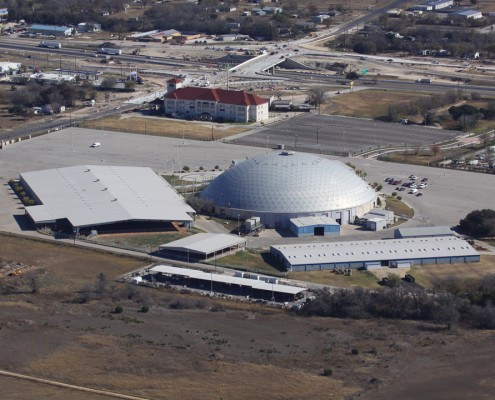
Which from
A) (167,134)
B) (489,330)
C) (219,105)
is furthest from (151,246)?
(219,105)

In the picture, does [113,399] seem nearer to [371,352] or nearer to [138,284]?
[371,352]

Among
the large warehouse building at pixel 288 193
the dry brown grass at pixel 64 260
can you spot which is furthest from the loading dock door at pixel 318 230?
the dry brown grass at pixel 64 260

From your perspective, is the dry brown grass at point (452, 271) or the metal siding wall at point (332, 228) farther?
the metal siding wall at point (332, 228)

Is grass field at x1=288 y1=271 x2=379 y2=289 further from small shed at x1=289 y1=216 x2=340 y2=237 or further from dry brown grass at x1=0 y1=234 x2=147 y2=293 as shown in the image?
dry brown grass at x1=0 y1=234 x2=147 y2=293

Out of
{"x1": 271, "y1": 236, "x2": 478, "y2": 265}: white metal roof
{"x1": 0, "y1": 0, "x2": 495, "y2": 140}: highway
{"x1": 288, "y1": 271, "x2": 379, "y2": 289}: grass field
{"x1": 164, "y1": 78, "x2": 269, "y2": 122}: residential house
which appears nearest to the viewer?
{"x1": 288, "y1": 271, "x2": 379, "y2": 289}: grass field

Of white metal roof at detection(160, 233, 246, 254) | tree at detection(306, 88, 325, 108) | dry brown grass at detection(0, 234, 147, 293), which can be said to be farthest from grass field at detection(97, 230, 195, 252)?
tree at detection(306, 88, 325, 108)

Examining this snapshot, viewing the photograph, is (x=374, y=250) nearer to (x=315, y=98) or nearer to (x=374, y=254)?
(x=374, y=254)

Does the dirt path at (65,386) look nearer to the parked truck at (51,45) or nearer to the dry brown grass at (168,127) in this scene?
the dry brown grass at (168,127)
